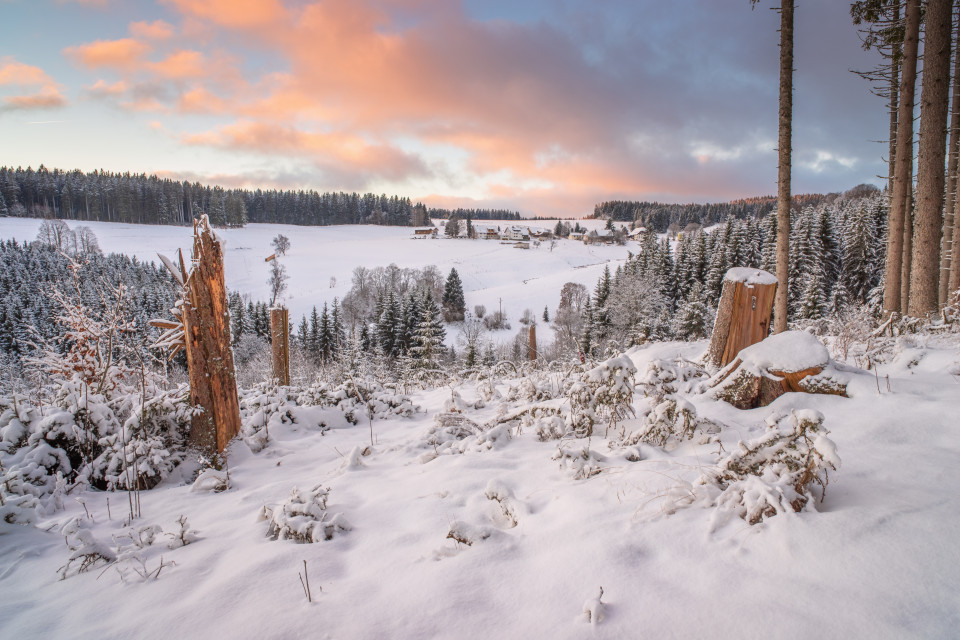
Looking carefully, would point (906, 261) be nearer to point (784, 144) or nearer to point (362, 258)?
point (784, 144)

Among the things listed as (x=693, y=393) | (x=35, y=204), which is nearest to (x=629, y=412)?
(x=693, y=393)

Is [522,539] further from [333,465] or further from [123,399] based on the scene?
[123,399]

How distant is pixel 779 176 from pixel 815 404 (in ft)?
29.9

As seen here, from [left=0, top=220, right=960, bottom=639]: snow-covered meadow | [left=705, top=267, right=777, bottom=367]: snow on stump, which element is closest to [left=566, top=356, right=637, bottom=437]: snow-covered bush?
[left=0, top=220, right=960, bottom=639]: snow-covered meadow

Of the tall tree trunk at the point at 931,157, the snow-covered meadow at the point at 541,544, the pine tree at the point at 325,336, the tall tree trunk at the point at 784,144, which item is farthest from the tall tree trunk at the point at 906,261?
the pine tree at the point at 325,336

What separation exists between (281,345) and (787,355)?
8.35 m

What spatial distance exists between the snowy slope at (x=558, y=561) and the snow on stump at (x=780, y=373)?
1.38 feet

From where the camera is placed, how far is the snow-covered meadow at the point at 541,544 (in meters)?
1.72

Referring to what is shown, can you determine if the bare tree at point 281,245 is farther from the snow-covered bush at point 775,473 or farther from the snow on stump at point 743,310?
the snow-covered bush at point 775,473

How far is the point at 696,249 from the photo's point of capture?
44250 mm

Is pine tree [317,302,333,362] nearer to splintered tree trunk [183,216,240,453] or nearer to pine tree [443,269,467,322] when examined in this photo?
pine tree [443,269,467,322]

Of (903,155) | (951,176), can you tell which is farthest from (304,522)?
(951,176)

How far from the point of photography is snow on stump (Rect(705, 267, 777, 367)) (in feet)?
16.0

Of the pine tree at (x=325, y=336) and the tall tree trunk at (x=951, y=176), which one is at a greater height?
the tall tree trunk at (x=951, y=176)
